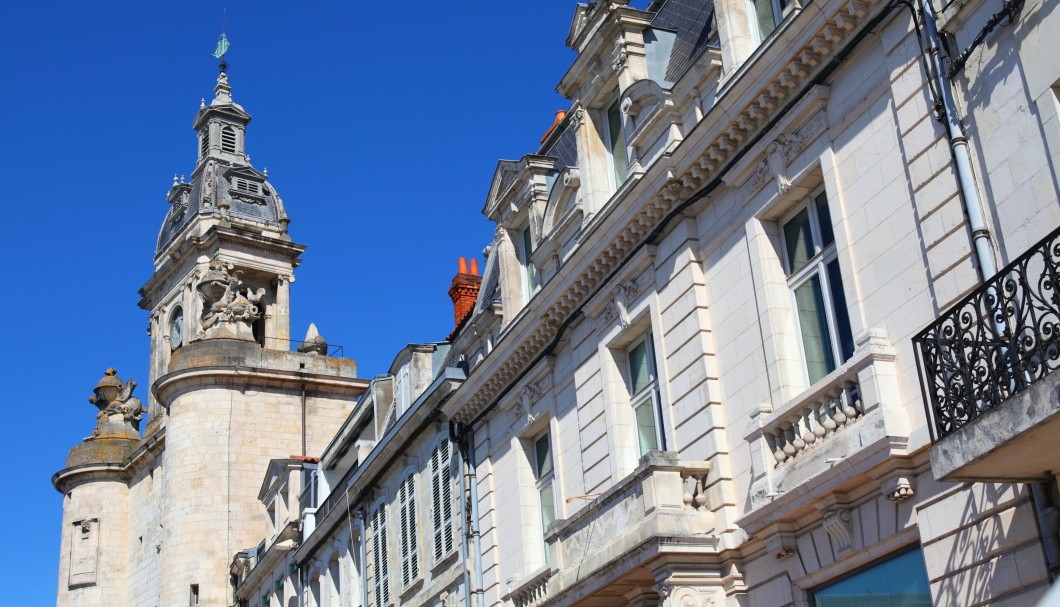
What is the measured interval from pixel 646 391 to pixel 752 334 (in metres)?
2.49

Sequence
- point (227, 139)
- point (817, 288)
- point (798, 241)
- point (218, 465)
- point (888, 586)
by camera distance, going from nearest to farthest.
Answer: point (888, 586) → point (817, 288) → point (798, 241) → point (218, 465) → point (227, 139)

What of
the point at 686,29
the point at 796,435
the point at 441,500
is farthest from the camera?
the point at 441,500

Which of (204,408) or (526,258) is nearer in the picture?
(526,258)

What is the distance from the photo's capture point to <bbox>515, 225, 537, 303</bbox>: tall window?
1917 centimetres

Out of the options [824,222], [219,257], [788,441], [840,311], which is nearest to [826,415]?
[788,441]

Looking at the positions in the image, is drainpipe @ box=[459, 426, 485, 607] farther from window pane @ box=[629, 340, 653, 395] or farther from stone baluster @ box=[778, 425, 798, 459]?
stone baluster @ box=[778, 425, 798, 459]

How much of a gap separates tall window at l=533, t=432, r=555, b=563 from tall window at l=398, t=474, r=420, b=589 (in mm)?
4357

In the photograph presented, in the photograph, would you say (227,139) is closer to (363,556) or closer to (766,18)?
(363,556)

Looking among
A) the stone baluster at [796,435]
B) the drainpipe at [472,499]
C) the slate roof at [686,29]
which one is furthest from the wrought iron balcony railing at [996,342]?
the drainpipe at [472,499]

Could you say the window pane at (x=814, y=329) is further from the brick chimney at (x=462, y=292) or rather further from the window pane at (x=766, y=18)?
the brick chimney at (x=462, y=292)

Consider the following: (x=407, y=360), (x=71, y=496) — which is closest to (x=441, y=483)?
(x=407, y=360)

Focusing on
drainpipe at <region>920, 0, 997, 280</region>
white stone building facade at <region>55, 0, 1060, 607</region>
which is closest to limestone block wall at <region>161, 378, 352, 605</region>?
white stone building facade at <region>55, 0, 1060, 607</region>

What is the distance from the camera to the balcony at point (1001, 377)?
27.1 ft

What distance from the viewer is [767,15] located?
46.3ft
